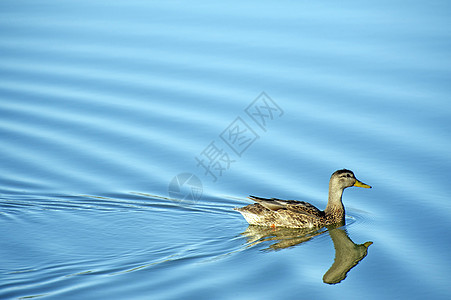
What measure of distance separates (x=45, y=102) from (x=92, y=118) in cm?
128

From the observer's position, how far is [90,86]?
1517cm

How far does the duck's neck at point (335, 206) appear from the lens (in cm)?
1085

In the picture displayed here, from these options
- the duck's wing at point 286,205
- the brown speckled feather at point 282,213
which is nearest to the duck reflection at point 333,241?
the brown speckled feather at point 282,213

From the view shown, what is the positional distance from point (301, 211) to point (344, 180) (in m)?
0.91

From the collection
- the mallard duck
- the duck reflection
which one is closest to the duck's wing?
the mallard duck

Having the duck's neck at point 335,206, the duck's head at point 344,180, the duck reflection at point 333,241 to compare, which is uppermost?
the duck's head at point 344,180

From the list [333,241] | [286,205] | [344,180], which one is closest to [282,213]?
[286,205]

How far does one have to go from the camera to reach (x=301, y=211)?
34.7 ft

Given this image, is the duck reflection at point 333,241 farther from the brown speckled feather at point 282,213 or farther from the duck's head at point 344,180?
the duck's head at point 344,180

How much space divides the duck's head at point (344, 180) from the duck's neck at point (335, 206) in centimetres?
6

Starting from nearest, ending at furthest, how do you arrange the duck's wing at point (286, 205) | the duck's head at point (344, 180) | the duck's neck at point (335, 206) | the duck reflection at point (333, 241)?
the duck reflection at point (333, 241) → the duck's wing at point (286, 205) → the duck's neck at point (335, 206) → the duck's head at point (344, 180)

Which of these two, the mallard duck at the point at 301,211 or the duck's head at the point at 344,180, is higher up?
the duck's head at the point at 344,180

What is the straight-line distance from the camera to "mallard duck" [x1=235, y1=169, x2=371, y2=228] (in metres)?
10.5

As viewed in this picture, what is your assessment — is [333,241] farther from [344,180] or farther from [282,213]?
[344,180]
